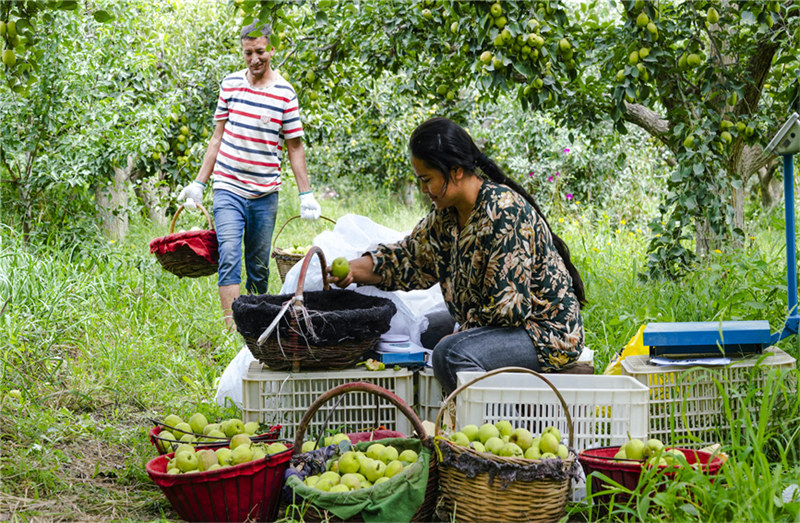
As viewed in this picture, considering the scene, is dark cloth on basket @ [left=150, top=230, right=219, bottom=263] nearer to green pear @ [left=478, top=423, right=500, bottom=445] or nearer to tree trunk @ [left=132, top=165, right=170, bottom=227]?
green pear @ [left=478, top=423, right=500, bottom=445]

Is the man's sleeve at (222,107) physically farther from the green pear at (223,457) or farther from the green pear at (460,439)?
the green pear at (460,439)

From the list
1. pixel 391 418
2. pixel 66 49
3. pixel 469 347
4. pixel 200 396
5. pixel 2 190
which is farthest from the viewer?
pixel 2 190

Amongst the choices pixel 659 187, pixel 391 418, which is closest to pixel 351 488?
pixel 391 418

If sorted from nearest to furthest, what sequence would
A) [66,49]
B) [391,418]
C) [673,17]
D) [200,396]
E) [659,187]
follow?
[391,418], [200,396], [673,17], [66,49], [659,187]

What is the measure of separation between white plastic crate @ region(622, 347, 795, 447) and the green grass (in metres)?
0.07

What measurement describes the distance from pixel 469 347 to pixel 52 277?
2853 millimetres

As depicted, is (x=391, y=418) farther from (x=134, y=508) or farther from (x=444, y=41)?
(x=444, y=41)

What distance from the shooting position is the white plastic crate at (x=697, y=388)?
243 centimetres

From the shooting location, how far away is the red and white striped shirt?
4.19 m

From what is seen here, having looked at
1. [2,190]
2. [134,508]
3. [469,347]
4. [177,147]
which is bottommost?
[134,508]

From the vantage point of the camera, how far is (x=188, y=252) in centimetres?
394

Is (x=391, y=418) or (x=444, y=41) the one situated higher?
(x=444, y=41)

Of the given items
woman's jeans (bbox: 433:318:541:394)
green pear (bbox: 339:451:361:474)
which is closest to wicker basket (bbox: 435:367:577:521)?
green pear (bbox: 339:451:361:474)

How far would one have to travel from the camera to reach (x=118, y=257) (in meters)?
5.23
